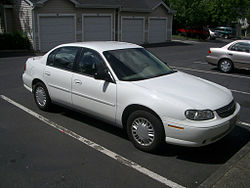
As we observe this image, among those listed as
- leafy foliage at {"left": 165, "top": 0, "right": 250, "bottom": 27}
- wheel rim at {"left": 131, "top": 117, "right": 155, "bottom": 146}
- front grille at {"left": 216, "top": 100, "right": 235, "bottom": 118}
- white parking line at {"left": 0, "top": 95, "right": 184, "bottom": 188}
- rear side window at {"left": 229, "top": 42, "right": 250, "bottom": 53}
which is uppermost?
leafy foliage at {"left": 165, "top": 0, "right": 250, "bottom": 27}

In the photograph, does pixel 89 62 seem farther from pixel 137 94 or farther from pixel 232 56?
pixel 232 56

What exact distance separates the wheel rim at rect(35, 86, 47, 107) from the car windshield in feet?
6.55

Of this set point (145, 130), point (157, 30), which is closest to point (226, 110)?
point (145, 130)

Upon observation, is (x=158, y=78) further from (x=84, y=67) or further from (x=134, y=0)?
(x=134, y=0)

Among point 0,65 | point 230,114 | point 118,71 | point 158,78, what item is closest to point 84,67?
point 118,71

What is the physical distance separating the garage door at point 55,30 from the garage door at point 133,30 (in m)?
5.69

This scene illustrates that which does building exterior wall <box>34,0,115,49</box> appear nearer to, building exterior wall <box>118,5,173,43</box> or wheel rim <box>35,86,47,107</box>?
building exterior wall <box>118,5,173,43</box>

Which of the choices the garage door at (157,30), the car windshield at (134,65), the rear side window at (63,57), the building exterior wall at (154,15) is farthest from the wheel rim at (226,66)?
the garage door at (157,30)

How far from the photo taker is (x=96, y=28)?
23250mm

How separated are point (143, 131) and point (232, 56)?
8892 millimetres

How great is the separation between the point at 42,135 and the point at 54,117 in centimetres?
103

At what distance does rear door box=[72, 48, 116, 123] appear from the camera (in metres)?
5.27

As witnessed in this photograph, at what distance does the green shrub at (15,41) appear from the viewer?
763 inches


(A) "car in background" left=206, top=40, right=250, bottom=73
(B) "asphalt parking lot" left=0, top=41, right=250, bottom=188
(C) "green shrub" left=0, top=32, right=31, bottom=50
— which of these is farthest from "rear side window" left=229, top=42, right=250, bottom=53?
(C) "green shrub" left=0, top=32, right=31, bottom=50
